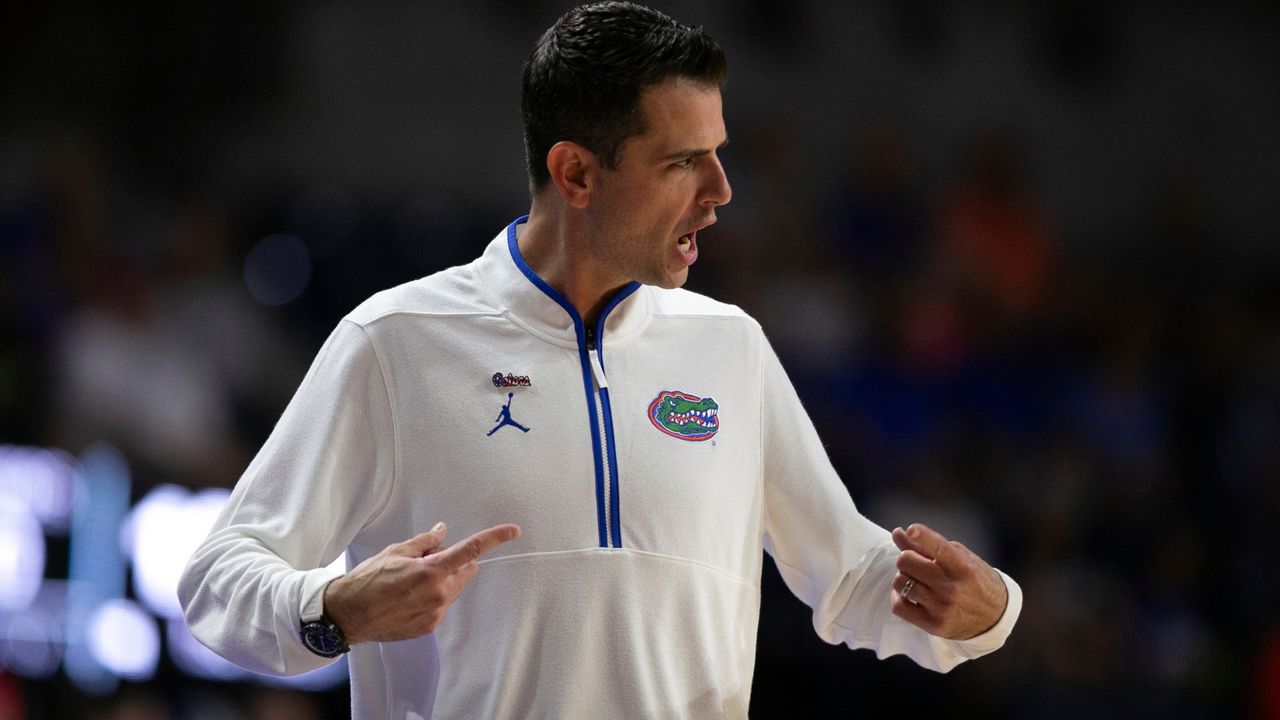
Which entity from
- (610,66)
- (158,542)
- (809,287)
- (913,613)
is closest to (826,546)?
(913,613)

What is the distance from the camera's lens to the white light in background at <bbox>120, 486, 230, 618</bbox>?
5.88 m

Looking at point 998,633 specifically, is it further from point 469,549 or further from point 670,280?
point 469,549

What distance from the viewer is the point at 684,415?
8.47ft

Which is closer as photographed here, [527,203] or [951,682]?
[951,682]

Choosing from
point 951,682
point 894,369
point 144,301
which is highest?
point 144,301

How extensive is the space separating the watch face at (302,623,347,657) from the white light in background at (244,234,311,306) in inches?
184

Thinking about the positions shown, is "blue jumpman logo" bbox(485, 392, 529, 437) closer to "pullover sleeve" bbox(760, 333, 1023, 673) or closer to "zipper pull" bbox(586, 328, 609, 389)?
"zipper pull" bbox(586, 328, 609, 389)

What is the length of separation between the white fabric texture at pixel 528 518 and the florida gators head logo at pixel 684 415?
16mm

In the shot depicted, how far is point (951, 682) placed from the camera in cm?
610

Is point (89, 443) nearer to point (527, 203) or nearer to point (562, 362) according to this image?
point (527, 203)

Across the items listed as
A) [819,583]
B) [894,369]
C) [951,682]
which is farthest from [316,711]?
[819,583]

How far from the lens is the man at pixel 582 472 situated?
94.3 inches

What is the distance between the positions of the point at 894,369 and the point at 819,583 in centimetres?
442

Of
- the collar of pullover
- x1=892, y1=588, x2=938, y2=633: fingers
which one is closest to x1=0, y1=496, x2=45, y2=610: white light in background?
the collar of pullover
